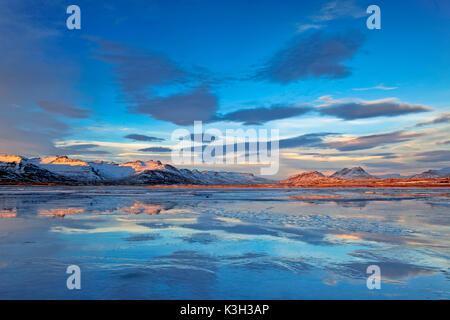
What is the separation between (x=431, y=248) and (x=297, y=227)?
211 inches

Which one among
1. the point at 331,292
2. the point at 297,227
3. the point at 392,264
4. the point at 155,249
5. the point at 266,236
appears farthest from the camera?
the point at 297,227

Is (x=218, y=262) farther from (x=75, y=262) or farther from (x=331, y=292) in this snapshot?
(x=75, y=262)

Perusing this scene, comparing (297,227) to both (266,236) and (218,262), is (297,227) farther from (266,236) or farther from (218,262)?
(218,262)

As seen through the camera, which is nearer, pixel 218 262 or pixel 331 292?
pixel 331 292

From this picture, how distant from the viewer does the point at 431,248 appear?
9398 millimetres

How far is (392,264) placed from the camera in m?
7.67

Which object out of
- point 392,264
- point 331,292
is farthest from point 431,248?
point 331,292
